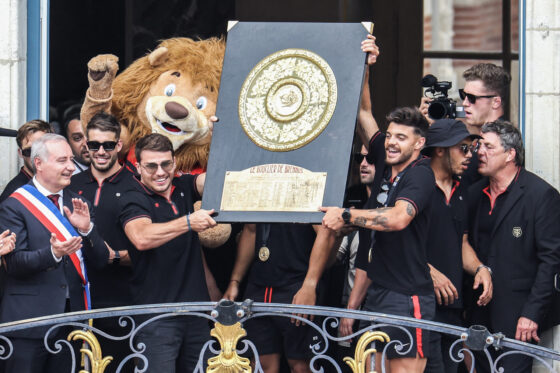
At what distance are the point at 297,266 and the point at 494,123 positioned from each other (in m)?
1.48

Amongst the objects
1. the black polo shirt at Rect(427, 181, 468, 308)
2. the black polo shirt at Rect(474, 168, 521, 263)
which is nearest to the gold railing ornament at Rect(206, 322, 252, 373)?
the black polo shirt at Rect(427, 181, 468, 308)

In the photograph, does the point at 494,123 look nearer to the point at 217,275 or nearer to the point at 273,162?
the point at 273,162

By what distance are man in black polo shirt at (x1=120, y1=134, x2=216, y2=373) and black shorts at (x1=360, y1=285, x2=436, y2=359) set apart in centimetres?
104

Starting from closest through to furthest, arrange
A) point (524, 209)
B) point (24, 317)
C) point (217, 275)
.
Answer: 1. point (24, 317)
2. point (524, 209)
3. point (217, 275)

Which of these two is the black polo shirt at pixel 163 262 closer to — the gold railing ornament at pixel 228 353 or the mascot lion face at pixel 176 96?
the gold railing ornament at pixel 228 353

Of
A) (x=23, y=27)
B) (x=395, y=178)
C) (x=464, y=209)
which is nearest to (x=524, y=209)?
(x=464, y=209)

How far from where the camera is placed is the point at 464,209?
271 inches

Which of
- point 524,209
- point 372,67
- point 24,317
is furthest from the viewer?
point 372,67

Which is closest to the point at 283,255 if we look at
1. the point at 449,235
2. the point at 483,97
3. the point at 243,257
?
the point at 243,257

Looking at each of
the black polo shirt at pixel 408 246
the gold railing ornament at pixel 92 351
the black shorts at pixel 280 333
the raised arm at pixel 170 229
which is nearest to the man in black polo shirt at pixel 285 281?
the black shorts at pixel 280 333

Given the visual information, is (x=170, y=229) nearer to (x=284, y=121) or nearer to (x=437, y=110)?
(x=284, y=121)

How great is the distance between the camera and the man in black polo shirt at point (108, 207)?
→ 23.1 feet

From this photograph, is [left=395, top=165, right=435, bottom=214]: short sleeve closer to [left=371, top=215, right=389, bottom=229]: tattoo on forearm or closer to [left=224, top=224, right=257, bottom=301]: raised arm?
[left=371, top=215, right=389, bottom=229]: tattoo on forearm

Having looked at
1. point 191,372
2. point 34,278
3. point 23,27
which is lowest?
point 191,372
